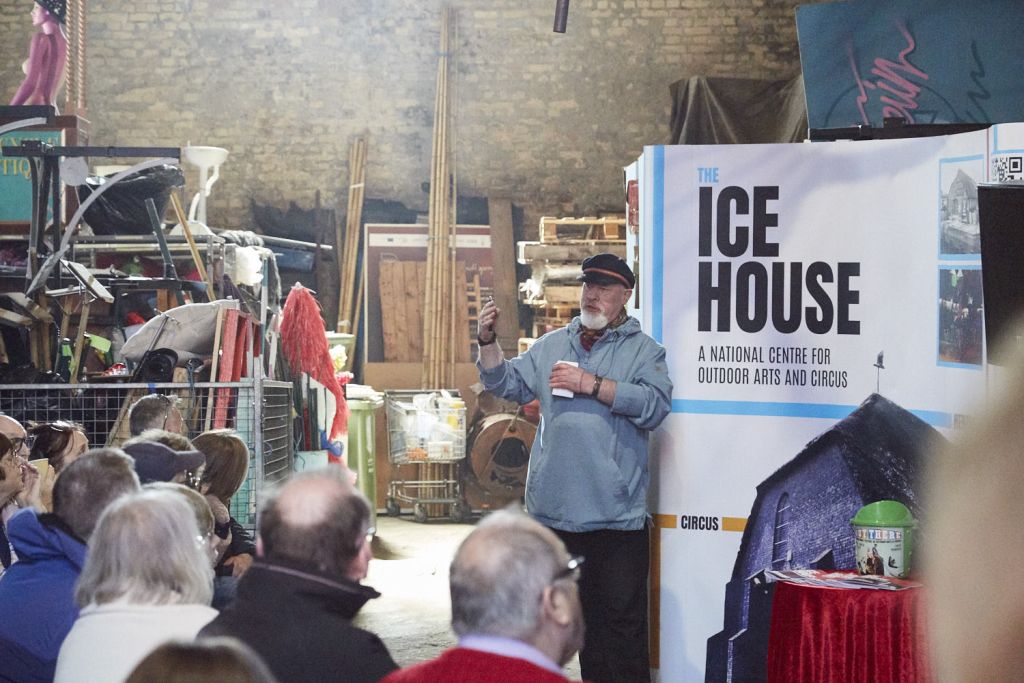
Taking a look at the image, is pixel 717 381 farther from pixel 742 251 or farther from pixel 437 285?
pixel 437 285

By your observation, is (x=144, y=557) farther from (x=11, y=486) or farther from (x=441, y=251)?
(x=441, y=251)

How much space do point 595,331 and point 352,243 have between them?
8.24 metres

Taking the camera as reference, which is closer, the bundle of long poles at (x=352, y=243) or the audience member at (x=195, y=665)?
the audience member at (x=195, y=665)

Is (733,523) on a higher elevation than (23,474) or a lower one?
lower

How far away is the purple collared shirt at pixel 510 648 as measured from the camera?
1.96 meters

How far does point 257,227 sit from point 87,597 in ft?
33.8

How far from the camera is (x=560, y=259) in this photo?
11.0 metres

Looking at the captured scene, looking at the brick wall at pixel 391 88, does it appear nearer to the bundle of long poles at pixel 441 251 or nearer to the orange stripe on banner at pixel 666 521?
the bundle of long poles at pixel 441 251

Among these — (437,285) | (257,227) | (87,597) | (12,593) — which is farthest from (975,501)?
(257,227)

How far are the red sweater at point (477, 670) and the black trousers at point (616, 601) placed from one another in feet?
7.73

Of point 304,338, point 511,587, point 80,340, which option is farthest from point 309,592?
point 304,338

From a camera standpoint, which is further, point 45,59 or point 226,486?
point 45,59

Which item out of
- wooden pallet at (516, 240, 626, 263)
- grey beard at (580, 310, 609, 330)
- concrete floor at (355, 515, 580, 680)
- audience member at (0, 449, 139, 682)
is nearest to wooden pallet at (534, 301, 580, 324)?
wooden pallet at (516, 240, 626, 263)

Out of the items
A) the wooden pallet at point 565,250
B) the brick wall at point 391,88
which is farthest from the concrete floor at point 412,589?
the brick wall at point 391,88
